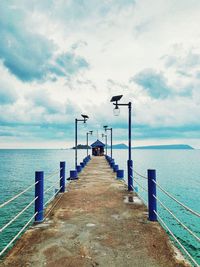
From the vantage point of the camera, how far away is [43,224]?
A: 6.09 m

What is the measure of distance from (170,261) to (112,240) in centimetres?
134

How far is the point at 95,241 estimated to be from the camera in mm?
4988

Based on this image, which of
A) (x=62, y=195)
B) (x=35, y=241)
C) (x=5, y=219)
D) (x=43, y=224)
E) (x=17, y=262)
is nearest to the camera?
(x=17, y=262)

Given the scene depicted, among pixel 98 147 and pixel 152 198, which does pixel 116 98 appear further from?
pixel 98 147

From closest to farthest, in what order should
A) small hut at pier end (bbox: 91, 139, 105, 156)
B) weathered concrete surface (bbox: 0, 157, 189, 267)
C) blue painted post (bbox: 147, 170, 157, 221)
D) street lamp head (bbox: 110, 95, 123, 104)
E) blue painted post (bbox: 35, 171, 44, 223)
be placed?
weathered concrete surface (bbox: 0, 157, 189, 267), blue painted post (bbox: 35, 171, 44, 223), blue painted post (bbox: 147, 170, 157, 221), street lamp head (bbox: 110, 95, 123, 104), small hut at pier end (bbox: 91, 139, 105, 156)

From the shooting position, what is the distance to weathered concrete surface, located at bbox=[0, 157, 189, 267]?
4.15 metres

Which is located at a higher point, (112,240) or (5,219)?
(112,240)

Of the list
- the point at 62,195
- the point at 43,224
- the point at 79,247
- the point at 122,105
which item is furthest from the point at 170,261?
the point at 122,105

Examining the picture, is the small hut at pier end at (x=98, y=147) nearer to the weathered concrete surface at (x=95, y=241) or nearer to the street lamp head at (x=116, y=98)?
the street lamp head at (x=116, y=98)

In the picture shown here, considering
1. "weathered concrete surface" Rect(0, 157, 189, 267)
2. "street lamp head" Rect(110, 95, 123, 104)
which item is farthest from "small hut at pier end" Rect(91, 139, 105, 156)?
"weathered concrete surface" Rect(0, 157, 189, 267)

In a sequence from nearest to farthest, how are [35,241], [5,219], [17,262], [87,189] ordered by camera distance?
[17,262] → [35,241] → [87,189] → [5,219]

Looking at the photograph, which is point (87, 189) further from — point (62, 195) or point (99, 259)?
point (99, 259)

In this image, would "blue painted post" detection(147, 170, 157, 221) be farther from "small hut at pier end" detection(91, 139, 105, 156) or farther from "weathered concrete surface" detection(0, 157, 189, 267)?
"small hut at pier end" detection(91, 139, 105, 156)

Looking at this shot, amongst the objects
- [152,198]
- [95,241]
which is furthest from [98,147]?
[95,241]
